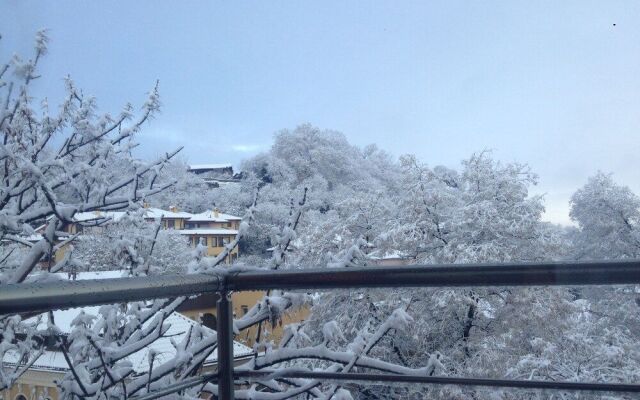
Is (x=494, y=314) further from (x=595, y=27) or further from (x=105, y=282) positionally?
(x=105, y=282)

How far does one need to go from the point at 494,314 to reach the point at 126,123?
6088mm

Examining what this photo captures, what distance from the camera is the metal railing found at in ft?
2.96

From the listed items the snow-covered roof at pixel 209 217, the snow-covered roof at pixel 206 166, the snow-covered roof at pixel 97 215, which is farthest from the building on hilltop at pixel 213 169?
the snow-covered roof at pixel 97 215

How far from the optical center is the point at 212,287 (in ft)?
3.97

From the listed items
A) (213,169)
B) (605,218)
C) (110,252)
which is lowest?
(110,252)

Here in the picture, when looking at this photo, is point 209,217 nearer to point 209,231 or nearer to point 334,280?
point 209,231

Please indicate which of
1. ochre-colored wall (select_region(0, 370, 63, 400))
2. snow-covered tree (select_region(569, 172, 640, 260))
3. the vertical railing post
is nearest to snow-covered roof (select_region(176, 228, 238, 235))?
ochre-colored wall (select_region(0, 370, 63, 400))

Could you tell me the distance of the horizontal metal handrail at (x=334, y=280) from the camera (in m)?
0.86

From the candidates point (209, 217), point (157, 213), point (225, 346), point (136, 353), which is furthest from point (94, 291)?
point (209, 217)

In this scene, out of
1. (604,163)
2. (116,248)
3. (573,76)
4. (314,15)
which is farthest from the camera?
(604,163)

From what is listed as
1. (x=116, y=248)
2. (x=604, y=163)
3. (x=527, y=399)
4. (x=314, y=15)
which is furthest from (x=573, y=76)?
(x=527, y=399)

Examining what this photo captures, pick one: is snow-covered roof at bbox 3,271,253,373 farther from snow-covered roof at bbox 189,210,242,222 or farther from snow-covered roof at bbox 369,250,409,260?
snow-covered roof at bbox 369,250,409,260

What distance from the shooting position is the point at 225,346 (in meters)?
1.28

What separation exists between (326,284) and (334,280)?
0.06ft
